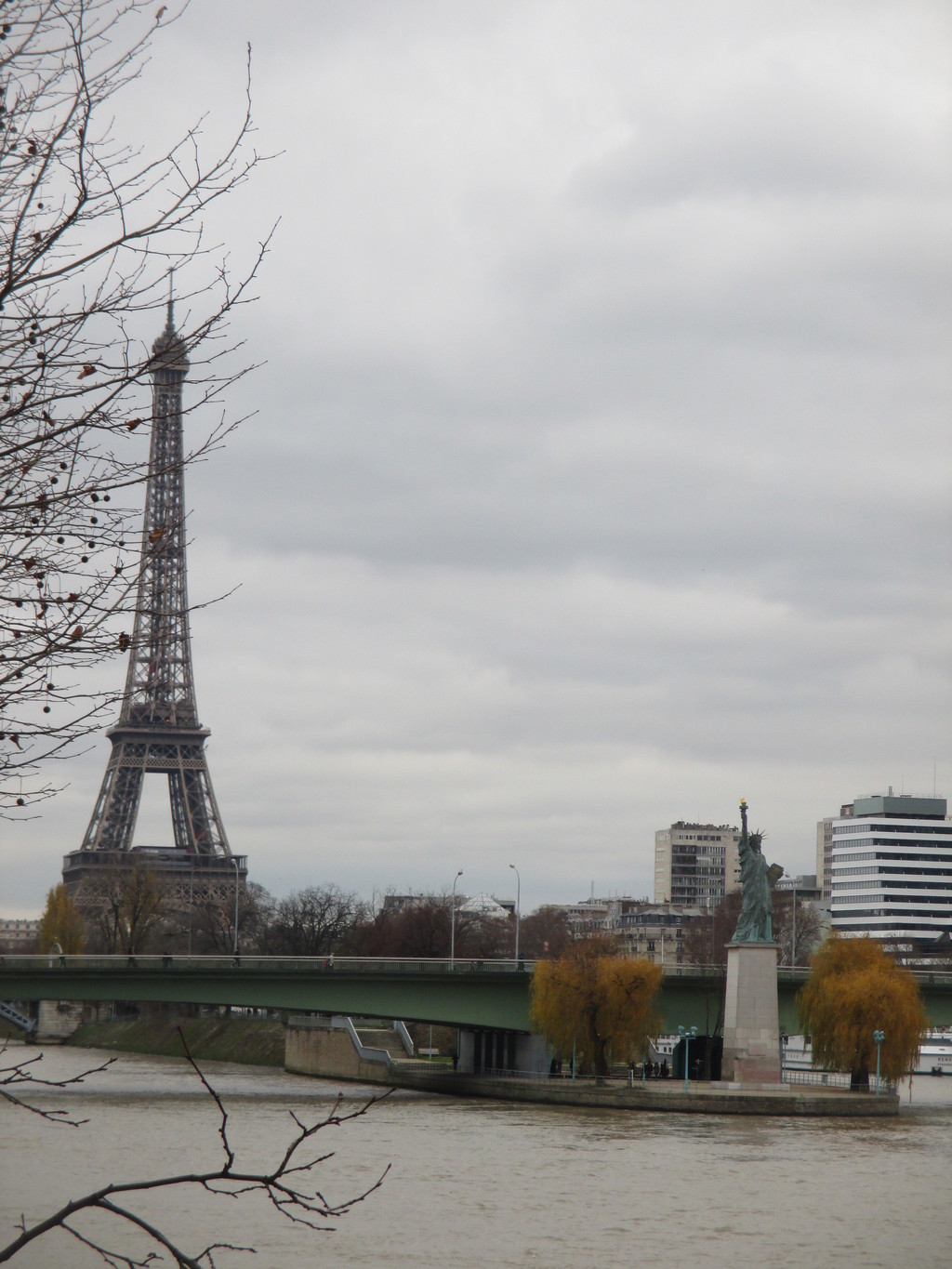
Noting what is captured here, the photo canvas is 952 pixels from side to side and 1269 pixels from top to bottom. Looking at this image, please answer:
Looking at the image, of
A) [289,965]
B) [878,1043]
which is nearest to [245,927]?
[289,965]

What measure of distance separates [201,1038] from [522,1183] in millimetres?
49156

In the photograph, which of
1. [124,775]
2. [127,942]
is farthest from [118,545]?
[124,775]

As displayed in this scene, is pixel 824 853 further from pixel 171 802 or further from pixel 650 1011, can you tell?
pixel 650 1011

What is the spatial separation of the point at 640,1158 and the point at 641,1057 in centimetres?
2178

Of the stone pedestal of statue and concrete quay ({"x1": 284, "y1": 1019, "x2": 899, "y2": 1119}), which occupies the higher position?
the stone pedestal of statue

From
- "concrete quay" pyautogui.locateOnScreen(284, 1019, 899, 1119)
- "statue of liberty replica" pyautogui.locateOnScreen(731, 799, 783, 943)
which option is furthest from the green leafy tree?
"statue of liberty replica" pyautogui.locateOnScreen(731, 799, 783, 943)

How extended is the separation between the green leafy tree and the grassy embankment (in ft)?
27.6

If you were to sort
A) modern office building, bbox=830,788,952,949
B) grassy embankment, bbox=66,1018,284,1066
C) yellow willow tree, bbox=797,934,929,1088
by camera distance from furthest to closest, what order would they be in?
modern office building, bbox=830,788,952,949 < grassy embankment, bbox=66,1018,284,1066 < yellow willow tree, bbox=797,934,929,1088

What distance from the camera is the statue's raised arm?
167 feet

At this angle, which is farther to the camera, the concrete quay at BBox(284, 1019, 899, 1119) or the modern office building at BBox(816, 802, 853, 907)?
the modern office building at BBox(816, 802, 853, 907)

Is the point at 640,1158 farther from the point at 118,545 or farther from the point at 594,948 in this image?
the point at 118,545

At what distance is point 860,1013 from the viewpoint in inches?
2026

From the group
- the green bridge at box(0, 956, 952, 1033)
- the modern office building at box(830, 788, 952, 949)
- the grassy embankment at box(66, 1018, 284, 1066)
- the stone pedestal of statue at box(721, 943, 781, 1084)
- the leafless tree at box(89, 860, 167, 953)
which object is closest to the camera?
the stone pedestal of statue at box(721, 943, 781, 1084)

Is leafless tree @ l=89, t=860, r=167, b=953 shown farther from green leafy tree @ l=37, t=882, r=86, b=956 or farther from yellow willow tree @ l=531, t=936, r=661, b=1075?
yellow willow tree @ l=531, t=936, r=661, b=1075
